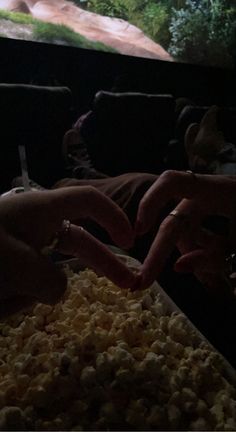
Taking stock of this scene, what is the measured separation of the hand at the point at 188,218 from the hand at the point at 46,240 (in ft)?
0.09

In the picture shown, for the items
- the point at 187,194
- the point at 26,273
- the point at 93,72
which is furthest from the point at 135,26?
the point at 26,273

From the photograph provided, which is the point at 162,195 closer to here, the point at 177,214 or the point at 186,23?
the point at 177,214

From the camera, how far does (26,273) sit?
15.8 inches

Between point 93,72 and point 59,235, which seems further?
point 93,72

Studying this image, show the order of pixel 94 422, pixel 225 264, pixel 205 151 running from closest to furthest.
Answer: pixel 94 422 < pixel 225 264 < pixel 205 151

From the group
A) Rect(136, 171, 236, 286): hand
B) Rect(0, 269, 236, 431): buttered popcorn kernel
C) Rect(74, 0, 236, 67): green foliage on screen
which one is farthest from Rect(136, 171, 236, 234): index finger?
Rect(74, 0, 236, 67): green foliage on screen

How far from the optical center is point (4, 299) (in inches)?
17.0

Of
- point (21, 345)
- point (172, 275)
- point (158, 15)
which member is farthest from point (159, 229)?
point (158, 15)

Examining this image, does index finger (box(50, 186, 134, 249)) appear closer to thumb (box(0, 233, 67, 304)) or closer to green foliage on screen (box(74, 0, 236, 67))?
thumb (box(0, 233, 67, 304))

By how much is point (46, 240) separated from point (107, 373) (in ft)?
0.45

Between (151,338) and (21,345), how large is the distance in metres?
0.14

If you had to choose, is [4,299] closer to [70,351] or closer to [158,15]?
[70,351]

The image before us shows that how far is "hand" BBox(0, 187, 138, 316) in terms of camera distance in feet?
1.32

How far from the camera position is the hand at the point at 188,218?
51 cm
